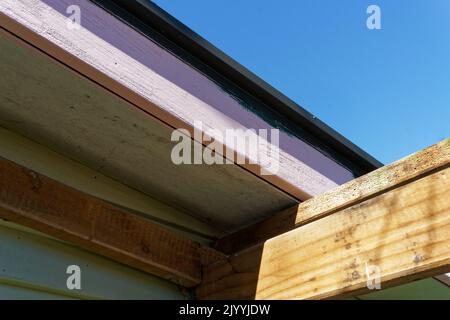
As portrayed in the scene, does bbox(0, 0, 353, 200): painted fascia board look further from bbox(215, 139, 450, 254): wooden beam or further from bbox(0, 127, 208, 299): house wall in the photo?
bbox(0, 127, 208, 299): house wall

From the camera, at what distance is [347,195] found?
1.56 metres

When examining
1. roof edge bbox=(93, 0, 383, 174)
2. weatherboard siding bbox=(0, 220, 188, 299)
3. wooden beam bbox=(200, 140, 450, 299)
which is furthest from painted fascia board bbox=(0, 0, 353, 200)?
weatherboard siding bbox=(0, 220, 188, 299)

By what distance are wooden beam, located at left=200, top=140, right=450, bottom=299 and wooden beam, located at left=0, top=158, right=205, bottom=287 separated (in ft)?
0.80

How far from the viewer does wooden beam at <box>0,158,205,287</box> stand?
1.56m

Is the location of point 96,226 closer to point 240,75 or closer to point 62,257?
point 62,257

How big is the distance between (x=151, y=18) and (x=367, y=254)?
84 centimetres

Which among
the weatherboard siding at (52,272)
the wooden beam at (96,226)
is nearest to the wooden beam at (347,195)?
the wooden beam at (96,226)

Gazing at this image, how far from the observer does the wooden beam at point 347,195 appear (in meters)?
1.38

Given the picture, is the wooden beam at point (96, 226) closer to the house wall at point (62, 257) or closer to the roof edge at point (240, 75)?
the house wall at point (62, 257)

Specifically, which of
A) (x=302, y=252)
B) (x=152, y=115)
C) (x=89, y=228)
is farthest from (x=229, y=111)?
(x=89, y=228)

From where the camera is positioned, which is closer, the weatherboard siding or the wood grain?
the wood grain

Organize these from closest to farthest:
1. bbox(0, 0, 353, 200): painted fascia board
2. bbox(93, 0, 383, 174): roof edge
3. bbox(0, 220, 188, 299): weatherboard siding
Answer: bbox(0, 0, 353, 200): painted fascia board
bbox(93, 0, 383, 174): roof edge
bbox(0, 220, 188, 299): weatherboard siding

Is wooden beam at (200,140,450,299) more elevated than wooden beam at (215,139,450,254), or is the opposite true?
wooden beam at (215,139,450,254)

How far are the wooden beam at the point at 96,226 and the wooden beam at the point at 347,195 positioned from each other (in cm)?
18
